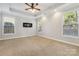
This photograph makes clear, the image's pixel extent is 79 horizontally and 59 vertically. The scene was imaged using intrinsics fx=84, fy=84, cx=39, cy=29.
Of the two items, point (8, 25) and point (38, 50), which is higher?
point (8, 25)

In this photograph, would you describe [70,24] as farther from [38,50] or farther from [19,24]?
[19,24]

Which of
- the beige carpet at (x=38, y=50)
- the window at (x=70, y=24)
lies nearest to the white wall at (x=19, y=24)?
the beige carpet at (x=38, y=50)

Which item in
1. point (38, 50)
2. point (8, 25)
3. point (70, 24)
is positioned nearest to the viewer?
point (38, 50)

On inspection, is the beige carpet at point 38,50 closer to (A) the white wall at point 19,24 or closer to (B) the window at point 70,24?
(B) the window at point 70,24

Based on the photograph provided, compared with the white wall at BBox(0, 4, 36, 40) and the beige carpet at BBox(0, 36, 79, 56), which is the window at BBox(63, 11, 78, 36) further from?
the white wall at BBox(0, 4, 36, 40)

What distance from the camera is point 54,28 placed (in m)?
6.11

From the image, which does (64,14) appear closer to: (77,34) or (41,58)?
(77,34)

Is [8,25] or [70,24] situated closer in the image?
[70,24]

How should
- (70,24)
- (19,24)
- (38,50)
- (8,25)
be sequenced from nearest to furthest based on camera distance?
(38,50), (70,24), (8,25), (19,24)

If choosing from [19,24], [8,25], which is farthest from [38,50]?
[19,24]

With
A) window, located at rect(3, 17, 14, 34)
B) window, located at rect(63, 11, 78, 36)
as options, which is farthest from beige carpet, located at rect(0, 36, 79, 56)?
window, located at rect(3, 17, 14, 34)

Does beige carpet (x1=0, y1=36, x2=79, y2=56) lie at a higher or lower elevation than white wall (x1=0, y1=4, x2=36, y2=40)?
→ lower

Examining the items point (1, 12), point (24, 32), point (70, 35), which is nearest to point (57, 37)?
point (70, 35)

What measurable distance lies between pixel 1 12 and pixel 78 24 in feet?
17.2
